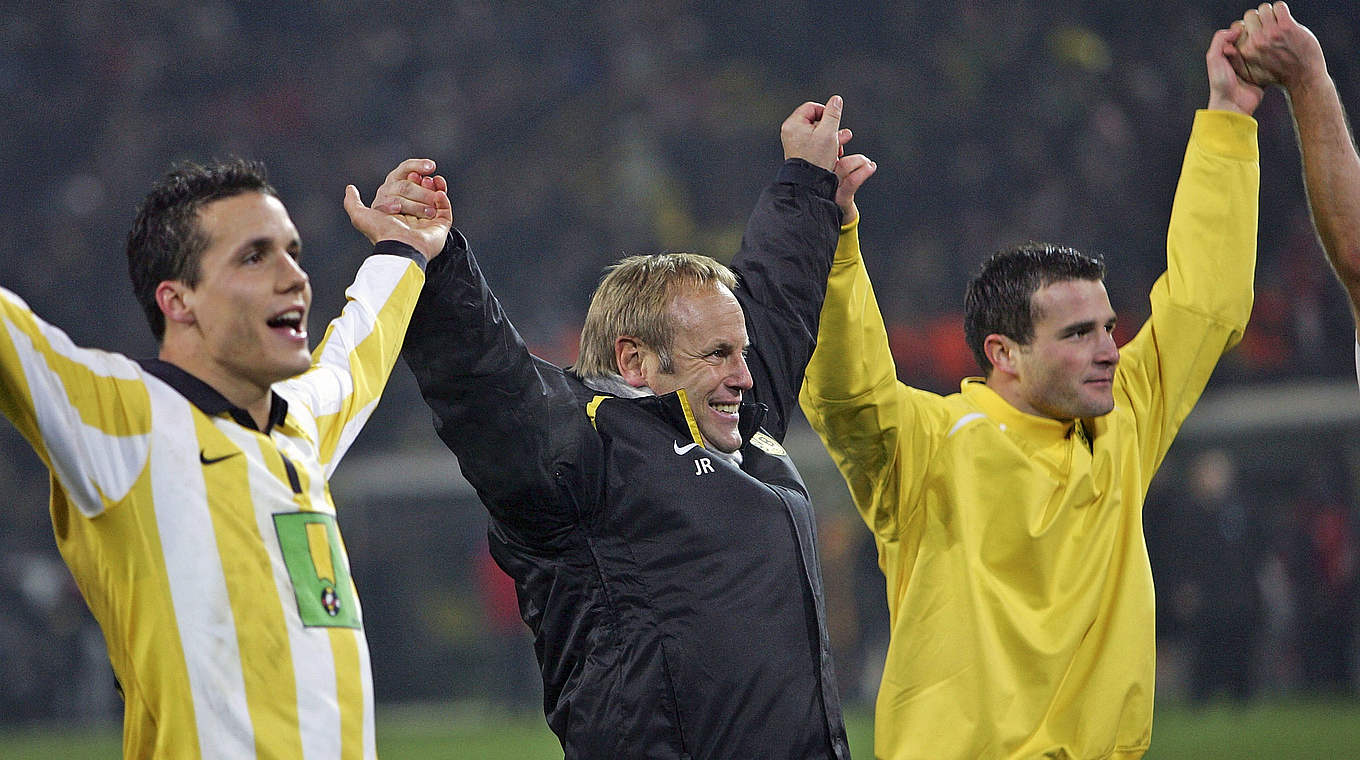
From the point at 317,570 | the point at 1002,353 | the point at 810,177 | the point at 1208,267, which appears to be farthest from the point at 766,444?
the point at 1208,267

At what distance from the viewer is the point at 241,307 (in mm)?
2289

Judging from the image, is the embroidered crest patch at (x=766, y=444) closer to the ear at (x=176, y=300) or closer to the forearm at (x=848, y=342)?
the forearm at (x=848, y=342)

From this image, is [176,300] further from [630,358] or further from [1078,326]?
[1078,326]

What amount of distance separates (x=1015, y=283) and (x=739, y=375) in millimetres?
1035

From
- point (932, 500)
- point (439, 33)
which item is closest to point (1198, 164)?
point (932, 500)

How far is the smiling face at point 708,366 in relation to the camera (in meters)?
3.01

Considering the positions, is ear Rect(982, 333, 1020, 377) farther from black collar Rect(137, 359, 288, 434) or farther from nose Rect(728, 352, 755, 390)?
black collar Rect(137, 359, 288, 434)

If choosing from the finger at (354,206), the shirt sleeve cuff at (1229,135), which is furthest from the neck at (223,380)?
the shirt sleeve cuff at (1229,135)

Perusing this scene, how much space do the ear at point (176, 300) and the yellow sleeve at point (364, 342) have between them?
341 mm

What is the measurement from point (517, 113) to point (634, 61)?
1287 millimetres

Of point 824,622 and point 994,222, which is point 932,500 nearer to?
point 824,622

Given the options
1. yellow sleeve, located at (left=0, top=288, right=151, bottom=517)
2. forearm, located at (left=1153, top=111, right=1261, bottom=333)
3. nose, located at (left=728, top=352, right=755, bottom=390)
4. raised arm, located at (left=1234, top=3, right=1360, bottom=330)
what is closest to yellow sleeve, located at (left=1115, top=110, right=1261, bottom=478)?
forearm, located at (left=1153, top=111, right=1261, bottom=333)

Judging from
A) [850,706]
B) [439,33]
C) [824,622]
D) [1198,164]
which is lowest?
[850,706]

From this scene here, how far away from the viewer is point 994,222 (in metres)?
12.7
